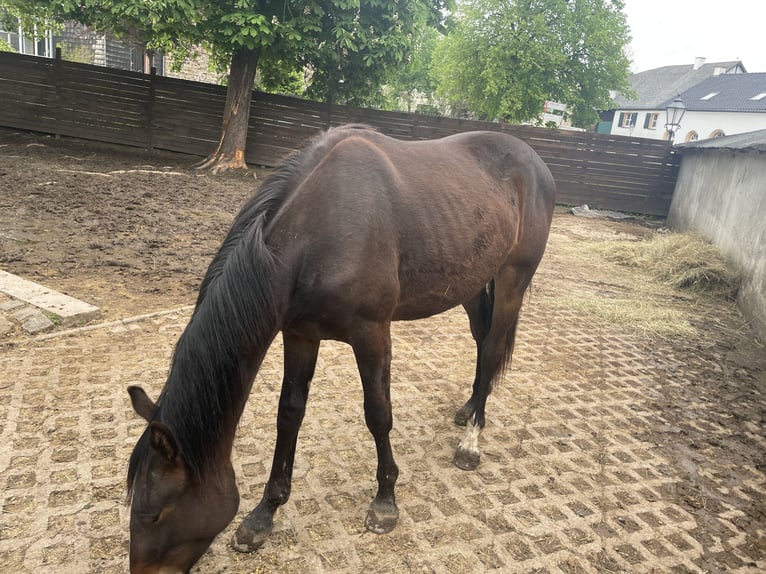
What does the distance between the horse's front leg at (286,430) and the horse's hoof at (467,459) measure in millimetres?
1041

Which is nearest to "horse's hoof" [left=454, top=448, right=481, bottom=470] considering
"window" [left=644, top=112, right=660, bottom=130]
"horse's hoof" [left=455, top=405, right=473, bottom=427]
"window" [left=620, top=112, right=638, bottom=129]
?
"horse's hoof" [left=455, top=405, right=473, bottom=427]

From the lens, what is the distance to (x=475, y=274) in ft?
8.99

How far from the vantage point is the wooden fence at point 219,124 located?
12867mm

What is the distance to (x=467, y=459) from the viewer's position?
9.64 ft

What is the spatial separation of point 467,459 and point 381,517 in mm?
739

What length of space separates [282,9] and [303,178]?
33.9 feet

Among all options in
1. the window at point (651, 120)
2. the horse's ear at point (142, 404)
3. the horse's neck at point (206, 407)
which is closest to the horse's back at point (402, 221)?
the horse's neck at point (206, 407)

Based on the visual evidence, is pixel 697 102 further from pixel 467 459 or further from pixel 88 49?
pixel 467 459

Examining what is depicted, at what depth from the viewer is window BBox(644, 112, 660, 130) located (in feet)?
142

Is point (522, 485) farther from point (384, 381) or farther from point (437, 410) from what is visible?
point (384, 381)

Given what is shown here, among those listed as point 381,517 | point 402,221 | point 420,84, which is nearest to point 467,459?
point 381,517

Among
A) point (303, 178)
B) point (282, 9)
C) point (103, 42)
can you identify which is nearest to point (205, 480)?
point (303, 178)

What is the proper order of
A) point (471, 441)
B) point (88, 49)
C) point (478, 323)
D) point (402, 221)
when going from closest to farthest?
point (402, 221), point (471, 441), point (478, 323), point (88, 49)

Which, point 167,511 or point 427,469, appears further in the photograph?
point 427,469
